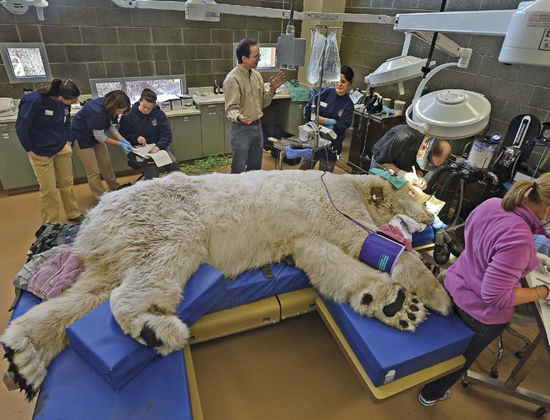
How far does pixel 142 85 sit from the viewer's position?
5.43 metres

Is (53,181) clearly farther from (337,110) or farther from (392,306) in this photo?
(392,306)

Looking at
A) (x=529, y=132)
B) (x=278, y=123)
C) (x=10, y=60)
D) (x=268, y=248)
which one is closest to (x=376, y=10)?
(x=278, y=123)

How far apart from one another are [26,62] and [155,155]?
8.05 feet

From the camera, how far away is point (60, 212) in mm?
4254

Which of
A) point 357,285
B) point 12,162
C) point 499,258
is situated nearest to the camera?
point 499,258

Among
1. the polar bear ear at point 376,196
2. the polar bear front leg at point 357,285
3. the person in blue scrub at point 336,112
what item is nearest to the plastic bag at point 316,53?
the person in blue scrub at point 336,112

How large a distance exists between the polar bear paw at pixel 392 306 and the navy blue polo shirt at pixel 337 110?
7.48 feet

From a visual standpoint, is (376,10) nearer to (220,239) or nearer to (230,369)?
(220,239)

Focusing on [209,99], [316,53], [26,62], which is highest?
[316,53]

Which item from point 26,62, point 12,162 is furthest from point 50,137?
point 26,62

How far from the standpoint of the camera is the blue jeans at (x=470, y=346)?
1.99 meters

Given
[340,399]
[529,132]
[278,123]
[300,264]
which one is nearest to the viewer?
[340,399]

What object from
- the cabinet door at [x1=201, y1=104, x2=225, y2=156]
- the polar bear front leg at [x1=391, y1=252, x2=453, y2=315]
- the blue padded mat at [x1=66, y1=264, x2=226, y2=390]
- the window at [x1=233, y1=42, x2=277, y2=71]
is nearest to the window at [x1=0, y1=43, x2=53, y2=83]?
the cabinet door at [x1=201, y1=104, x2=225, y2=156]

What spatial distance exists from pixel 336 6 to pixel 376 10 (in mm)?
758
